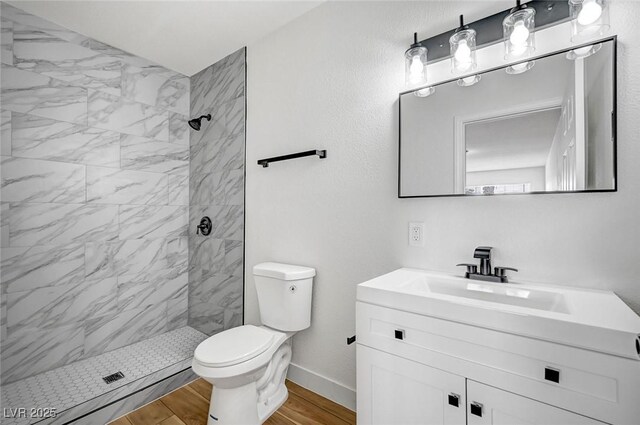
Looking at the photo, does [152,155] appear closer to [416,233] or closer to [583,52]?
[416,233]

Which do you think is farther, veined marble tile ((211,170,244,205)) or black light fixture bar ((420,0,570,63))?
veined marble tile ((211,170,244,205))

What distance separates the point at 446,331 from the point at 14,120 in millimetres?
2770

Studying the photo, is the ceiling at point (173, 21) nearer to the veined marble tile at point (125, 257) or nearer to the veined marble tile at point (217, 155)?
the veined marble tile at point (217, 155)

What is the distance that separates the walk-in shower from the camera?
6.29 ft

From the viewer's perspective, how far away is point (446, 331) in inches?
39.0

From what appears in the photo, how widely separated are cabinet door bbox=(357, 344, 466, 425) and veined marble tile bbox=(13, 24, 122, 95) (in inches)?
105

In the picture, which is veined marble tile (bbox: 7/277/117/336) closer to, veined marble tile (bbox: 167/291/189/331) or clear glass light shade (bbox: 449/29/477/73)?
veined marble tile (bbox: 167/291/189/331)

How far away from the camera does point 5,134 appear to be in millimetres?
1898

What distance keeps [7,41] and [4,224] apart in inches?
46.4

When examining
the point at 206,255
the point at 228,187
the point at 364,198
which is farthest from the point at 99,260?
the point at 364,198

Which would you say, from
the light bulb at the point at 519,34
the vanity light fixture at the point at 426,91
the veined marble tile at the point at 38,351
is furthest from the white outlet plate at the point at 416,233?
the veined marble tile at the point at 38,351

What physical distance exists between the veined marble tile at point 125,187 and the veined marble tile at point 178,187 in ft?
0.16

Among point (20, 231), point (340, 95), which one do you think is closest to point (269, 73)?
point (340, 95)

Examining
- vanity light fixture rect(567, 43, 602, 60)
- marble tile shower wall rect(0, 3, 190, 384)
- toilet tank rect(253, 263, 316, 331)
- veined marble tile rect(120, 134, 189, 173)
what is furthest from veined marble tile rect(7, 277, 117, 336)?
vanity light fixture rect(567, 43, 602, 60)
